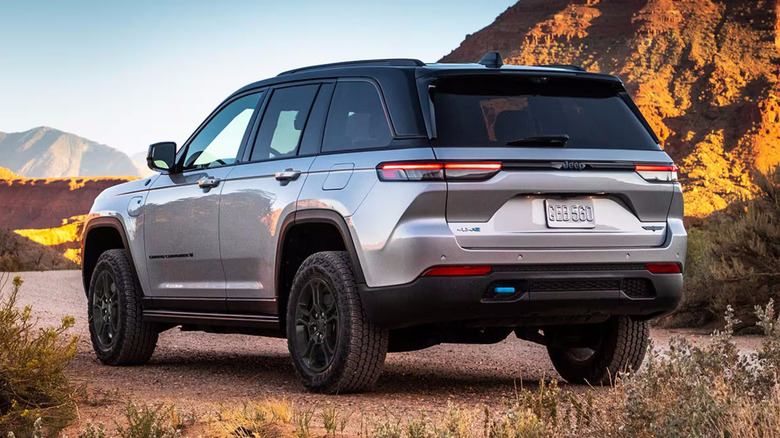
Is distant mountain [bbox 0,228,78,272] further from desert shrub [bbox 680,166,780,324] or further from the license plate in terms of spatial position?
the license plate

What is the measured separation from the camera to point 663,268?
6.49 m

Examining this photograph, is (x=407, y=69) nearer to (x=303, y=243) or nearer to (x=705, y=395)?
(x=303, y=243)

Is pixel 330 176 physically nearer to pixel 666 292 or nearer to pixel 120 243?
pixel 666 292

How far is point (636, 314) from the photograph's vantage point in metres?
6.59

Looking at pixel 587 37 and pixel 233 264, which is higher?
pixel 233 264

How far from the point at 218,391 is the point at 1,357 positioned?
1971 mm

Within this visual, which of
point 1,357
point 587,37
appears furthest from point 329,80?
point 587,37

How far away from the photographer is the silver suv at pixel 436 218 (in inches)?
233

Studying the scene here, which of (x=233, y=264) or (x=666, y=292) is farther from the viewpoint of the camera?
(x=233, y=264)

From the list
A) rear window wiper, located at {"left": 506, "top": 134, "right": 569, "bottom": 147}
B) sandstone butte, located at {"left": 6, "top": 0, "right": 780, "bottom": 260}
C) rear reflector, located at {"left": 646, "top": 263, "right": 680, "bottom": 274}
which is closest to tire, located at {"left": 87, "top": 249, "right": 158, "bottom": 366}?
rear window wiper, located at {"left": 506, "top": 134, "right": 569, "bottom": 147}

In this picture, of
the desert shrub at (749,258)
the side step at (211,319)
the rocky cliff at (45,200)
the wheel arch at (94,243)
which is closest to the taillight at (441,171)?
the side step at (211,319)

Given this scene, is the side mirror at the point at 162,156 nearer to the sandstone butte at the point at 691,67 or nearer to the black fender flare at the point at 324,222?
the black fender flare at the point at 324,222

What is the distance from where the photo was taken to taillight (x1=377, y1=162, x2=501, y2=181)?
5.84 metres

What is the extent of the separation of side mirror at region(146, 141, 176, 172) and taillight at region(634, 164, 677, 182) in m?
3.70
